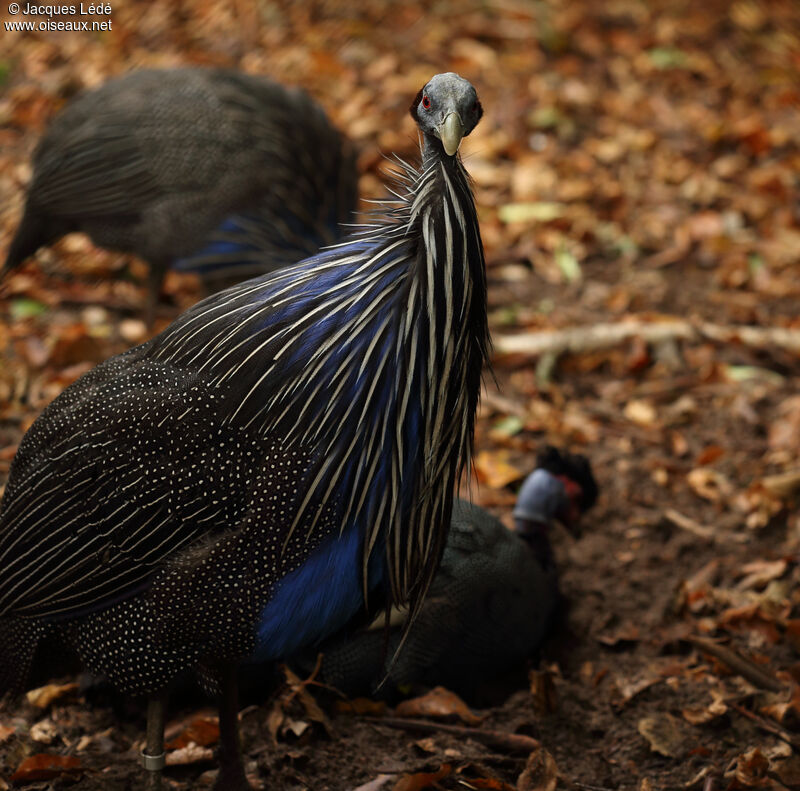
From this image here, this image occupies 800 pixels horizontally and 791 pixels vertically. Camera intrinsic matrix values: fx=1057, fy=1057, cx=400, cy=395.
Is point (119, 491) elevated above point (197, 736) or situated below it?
above

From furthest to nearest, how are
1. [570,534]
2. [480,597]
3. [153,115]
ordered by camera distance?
[153,115], [570,534], [480,597]

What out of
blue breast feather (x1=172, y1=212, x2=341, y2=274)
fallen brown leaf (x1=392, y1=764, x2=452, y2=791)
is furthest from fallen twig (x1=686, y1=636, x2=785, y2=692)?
blue breast feather (x1=172, y1=212, x2=341, y2=274)

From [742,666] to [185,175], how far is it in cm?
268

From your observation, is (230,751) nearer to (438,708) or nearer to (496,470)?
(438,708)

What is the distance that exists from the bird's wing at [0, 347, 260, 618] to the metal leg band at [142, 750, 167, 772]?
0.42 m

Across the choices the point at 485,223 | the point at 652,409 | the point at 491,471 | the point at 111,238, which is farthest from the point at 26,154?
the point at 652,409

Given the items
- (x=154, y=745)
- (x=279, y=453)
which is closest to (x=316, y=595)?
(x=279, y=453)

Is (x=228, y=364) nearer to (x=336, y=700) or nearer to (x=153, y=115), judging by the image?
(x=336, y=700)

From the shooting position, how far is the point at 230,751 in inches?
102

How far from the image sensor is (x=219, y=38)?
642cm

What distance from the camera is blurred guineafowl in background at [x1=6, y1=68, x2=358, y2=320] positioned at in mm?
4156

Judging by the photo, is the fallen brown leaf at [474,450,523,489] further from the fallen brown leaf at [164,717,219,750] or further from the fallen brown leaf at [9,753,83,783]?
the fallen brown leaf at [9,753,83,783]

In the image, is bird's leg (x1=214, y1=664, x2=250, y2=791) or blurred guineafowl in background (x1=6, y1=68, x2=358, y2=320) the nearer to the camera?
bird's leg (x1=214, y1=664, x2=250, y2=791)

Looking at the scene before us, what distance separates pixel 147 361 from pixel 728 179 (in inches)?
170
